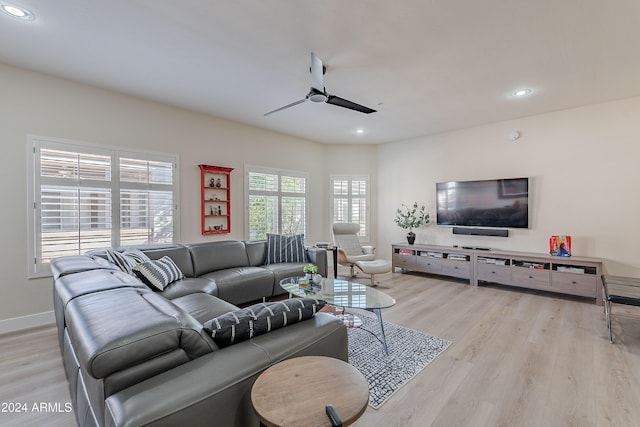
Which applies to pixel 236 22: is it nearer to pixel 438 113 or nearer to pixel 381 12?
pixel 381 12

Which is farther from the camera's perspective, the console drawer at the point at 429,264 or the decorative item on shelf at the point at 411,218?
the decorative item on shelf at the point at 411,218

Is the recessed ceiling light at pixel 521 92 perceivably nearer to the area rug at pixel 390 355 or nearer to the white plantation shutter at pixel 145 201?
the area rug at pixel 390 355

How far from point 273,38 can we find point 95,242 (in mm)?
3260

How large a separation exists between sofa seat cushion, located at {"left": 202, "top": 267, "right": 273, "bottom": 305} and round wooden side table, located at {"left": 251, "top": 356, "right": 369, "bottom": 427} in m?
2.36

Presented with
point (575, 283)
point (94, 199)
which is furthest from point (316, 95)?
point (575, 283)

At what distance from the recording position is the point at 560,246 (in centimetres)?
422

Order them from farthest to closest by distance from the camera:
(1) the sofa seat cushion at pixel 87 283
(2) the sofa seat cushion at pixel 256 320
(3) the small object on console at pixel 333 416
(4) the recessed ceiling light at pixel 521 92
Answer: (4) the recessed ceiling light at pixel 521 92
(1) the sofa seat cushion at pixel 87 283
(2) the sofa seat cushion at pixel 256 320
(3) the small object on console at pixel 333 416

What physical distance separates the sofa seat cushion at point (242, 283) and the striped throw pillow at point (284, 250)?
0.54 metres

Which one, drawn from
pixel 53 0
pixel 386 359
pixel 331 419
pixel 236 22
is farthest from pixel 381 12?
pixel 386 359

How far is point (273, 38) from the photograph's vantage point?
2.56m

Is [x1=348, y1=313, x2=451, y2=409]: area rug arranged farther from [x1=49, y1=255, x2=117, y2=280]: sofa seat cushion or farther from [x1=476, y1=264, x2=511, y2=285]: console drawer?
[x1=476, y1=264, x2=511, y2=285]: console drawer

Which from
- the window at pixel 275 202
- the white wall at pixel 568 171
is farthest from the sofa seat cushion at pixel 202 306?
the white wall at pixel 568 171

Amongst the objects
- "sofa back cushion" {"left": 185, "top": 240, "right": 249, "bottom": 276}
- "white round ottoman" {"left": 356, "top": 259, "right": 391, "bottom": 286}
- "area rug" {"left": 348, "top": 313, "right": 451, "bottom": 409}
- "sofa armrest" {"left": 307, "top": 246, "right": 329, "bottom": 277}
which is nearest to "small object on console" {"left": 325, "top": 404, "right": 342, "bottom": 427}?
"area rug" {"left": 348, "top": 313, "right": 451, "bottom": 409}

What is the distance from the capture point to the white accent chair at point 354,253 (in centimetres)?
473
